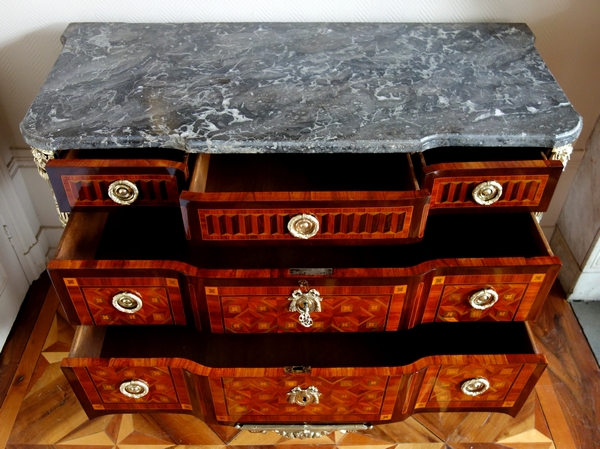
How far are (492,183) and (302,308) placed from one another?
Result: 1.24 ft

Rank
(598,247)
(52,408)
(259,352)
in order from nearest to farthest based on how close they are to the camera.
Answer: (259,352)
(52,408)
(598,247)

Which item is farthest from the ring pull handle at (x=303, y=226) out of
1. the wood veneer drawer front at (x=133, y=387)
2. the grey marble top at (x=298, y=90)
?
the wood veneer drawer front at (x=133, y=387)

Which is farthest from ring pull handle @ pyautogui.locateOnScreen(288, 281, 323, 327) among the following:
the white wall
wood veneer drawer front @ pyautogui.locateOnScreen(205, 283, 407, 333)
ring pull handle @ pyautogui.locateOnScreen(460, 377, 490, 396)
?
the white wall

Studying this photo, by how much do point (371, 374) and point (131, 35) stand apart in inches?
31.8

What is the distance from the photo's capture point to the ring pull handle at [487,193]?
0.91 meters

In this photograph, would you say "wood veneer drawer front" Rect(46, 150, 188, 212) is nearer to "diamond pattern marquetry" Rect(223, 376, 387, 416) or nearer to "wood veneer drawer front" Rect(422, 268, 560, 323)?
"diamond pattern marquetry" Rect(223, 376, 387, 416)

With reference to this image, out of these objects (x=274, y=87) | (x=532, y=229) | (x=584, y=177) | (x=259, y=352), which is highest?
(x=274, y=87)

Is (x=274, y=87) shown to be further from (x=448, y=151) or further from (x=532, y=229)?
(x=532, y=229)

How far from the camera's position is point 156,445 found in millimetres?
1212

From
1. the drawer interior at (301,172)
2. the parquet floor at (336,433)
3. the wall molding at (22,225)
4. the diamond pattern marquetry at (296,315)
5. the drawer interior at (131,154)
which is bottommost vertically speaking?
the parquet floor at (336,433)

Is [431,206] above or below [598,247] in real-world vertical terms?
above

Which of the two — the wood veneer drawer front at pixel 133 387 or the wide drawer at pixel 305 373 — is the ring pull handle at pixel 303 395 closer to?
the wide drawer at pixel 305 373

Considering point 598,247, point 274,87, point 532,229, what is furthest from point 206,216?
point 598,247

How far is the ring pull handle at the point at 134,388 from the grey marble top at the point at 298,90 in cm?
43
